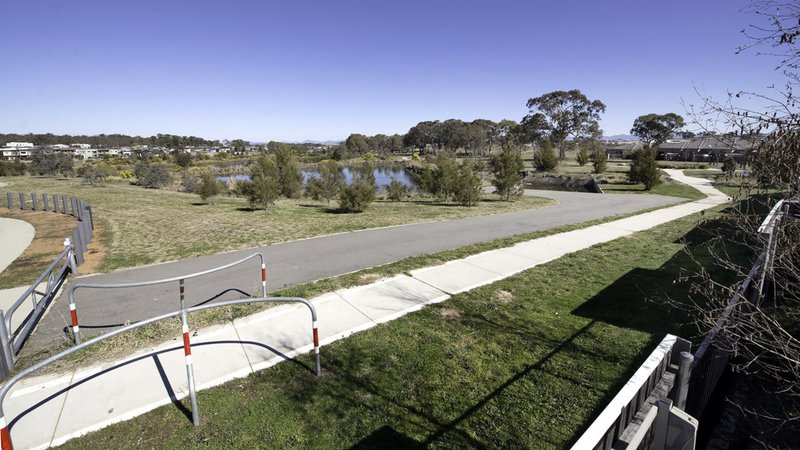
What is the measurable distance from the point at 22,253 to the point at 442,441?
13.3 metres

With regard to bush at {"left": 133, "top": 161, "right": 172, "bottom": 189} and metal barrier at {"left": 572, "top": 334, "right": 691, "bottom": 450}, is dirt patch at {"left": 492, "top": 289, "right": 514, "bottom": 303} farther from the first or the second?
bush at {"left": 133, "top": 161, "right": 172, "bottom": 189}

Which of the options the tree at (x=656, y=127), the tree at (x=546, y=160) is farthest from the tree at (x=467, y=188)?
the tree at (x=656, y=127)

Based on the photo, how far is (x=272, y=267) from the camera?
9.11m

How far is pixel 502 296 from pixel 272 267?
5348mm

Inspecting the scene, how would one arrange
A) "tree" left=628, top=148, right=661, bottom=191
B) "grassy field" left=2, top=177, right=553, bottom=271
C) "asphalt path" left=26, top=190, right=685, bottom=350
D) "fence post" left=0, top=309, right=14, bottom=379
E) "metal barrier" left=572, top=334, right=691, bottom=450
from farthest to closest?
"tree" left=628, top=148, right=661, bottom=191 < "grassy field" left=2, top=177, right=553, bottom=271 < "asphalt path" left=26, top=190, right=685, bottom=350 < "fence post" left=0, top=309, right=14, bottom=379 < "metal barrier" left=572, top=334, right=691, bottom=450

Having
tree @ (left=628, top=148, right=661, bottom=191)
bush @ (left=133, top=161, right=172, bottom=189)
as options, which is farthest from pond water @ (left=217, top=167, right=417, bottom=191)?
tree @ (left=628, top=148, right=661, bottom=191)

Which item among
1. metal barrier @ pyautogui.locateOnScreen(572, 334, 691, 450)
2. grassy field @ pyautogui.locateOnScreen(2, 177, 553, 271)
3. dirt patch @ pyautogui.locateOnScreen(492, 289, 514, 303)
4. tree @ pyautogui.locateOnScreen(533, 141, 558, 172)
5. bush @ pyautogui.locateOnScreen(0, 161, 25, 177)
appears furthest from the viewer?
tree @ pyautogui.locateOnScreen(533, 141, 558, 172)

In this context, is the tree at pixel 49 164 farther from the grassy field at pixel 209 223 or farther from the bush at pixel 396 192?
the bush at pixel 396 192

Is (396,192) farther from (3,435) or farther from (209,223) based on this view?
(3,435)

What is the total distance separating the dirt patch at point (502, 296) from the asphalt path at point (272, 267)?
3.16 meters

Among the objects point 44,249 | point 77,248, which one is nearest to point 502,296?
point 77,248

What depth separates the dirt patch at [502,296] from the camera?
22.8 feet

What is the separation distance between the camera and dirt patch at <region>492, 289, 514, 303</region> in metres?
6.96

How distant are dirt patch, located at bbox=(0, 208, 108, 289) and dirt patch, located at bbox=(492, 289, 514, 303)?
9.27 m
